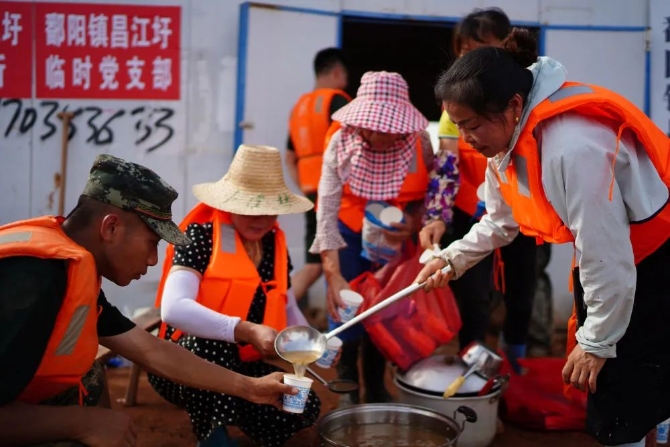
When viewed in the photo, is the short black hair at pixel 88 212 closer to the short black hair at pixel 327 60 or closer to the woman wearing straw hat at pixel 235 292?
the woman wearing straw hat at pixel 235 292

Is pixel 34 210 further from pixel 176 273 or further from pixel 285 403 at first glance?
pixel 285 403

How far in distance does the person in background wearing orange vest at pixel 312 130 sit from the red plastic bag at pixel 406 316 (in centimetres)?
158

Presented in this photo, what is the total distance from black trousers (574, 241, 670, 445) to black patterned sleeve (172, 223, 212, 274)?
158 centimetres

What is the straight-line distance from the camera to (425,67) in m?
11.4

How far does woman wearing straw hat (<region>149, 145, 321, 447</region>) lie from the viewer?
9.84 ft

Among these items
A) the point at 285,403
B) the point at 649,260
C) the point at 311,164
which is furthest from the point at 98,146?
the point at 649,260

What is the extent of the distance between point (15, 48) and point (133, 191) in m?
3.66

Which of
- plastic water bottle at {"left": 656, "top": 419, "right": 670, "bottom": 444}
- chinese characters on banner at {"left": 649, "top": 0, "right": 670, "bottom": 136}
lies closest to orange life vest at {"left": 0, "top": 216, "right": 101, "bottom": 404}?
plastic water bottle at {"left": 656, "top": 419, "right": 670, "bottom": 444}

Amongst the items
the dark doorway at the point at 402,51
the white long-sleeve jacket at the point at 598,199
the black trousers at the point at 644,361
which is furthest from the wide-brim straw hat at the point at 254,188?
the dark doorway at the point at 402,51

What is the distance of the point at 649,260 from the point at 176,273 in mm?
1724

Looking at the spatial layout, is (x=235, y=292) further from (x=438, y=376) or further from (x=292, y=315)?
(x=438, y=376)

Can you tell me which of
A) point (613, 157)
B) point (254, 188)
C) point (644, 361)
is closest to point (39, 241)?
point (254, 188)

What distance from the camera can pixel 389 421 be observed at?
3.15 m

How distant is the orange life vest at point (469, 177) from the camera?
3.82 metres
